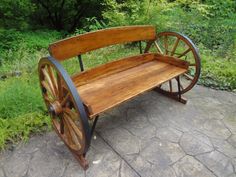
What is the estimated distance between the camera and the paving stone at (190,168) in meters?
2.13

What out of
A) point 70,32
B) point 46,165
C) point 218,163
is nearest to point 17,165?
point 46,165

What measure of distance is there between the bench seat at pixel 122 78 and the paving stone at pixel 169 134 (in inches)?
19.5

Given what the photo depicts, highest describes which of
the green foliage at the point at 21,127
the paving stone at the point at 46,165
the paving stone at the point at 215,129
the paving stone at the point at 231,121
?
the green foliage at the point at 21,127

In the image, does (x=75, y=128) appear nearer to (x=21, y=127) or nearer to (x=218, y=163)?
(x=21, y=127)

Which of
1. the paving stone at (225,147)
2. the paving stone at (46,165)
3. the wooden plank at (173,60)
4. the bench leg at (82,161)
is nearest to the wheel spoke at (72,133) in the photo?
the bench leg at (82,161)

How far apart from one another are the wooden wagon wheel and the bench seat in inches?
6.7

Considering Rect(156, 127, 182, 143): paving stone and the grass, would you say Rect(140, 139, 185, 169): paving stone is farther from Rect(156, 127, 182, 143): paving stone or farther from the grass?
the grass

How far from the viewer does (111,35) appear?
271 centimetres

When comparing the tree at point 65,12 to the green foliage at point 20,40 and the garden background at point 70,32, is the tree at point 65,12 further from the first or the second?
the green foliage at point 20,40

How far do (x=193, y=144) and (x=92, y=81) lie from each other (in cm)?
118

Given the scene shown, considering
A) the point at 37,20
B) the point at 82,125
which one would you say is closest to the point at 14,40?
the point at 37,20

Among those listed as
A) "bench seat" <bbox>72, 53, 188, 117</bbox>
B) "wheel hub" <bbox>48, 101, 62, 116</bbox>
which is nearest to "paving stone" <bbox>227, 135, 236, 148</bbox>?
"bench seat" <bbox>72, 53, 188, 117</bbox>

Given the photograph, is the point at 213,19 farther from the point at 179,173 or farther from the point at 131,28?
the point at 179,173

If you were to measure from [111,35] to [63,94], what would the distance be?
3.07ft
